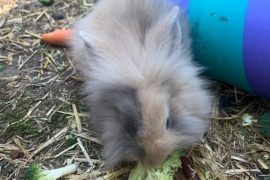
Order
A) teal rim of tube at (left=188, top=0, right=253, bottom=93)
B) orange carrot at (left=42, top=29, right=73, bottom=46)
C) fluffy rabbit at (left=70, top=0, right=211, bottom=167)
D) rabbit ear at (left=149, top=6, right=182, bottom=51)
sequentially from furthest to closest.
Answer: orange carrot at (left=42, top=29, right=73, bottom=46)
teal rim of tube at (left=188, top=0, right=253, bottom=93)
rabbit ear at (left=149, top=6, right=182, bottom=51)
fluffy rabbit at (left=70, top=0, right=211, bottom=167)

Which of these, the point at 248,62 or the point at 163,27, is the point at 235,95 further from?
the point at 163,27

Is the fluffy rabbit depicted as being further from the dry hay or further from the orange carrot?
the orange carrot

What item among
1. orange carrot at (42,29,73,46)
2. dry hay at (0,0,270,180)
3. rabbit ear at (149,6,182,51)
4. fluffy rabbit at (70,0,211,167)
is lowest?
dry hay at (0,0,270,180)

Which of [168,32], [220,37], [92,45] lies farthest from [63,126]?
[220,37]

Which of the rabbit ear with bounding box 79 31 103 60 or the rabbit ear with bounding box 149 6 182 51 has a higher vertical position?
the rabbit ear with bounding box 149 6 182 51

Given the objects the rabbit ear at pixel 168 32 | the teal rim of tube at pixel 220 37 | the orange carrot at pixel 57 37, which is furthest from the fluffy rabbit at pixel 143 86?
the orange carrot at pixel 57 37

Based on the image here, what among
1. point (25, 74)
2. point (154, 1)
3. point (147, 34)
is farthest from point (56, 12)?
point (147, 34)

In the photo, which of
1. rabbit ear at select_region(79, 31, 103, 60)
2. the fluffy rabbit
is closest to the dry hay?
the fluffy rabbit
